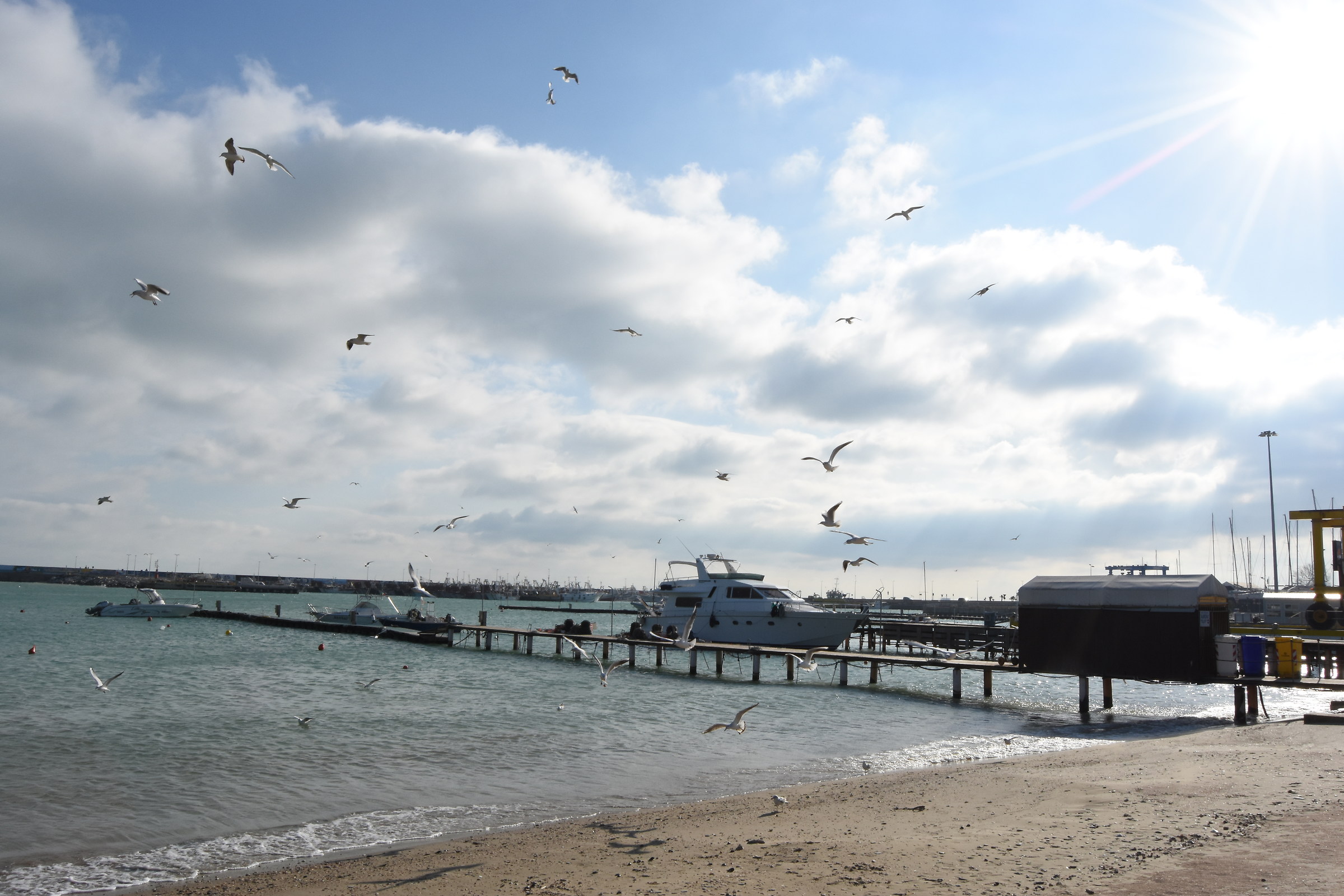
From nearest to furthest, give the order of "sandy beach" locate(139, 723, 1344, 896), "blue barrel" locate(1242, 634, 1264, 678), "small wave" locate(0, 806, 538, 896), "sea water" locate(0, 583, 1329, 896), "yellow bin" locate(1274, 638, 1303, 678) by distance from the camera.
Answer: "sandy beach" locate(139, 723, 1344, 896) < "small wave" locate(0, 806, 538, 896) < "sea water" locate(0, 583, 1329, 896) < "blue barrel" locate(1242, 634, 1264, 678) < "yellow bin" locate(1274, 638, 1303, 678)

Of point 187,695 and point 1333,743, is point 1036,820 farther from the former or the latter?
point 187,695

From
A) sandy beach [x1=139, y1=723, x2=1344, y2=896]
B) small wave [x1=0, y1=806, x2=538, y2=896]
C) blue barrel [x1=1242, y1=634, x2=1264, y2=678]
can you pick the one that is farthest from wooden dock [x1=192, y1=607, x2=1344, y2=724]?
small wave [x1=0, y1=806, x2=538, y2=896]

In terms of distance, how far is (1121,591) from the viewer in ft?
77.6

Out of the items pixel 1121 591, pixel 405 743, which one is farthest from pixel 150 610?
pixel 1121 591

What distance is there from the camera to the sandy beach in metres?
8.20

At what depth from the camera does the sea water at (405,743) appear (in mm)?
12344

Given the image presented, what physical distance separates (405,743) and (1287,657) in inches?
913

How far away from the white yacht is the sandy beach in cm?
2828

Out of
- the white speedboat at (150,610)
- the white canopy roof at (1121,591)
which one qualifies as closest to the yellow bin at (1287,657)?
the white canopy roof at (1121,591)

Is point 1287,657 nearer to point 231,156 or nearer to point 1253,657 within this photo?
point 1253,657

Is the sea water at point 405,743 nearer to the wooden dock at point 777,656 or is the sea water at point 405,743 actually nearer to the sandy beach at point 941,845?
the wooden dock at point 777,656

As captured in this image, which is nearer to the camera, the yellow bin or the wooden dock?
the wooden dock

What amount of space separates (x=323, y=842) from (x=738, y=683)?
2552cm

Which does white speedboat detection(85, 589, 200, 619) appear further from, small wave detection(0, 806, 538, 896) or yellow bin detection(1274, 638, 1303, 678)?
yellow bin detection(1274, 638, 1303, 678)
